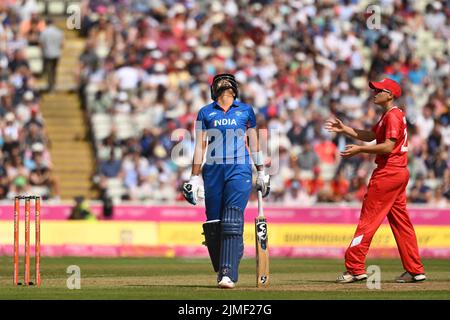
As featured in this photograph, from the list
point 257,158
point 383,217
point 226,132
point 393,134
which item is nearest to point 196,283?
point 257,158

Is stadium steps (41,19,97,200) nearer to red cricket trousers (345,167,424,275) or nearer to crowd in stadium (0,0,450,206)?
crowd in stadium (0,0,450,206)

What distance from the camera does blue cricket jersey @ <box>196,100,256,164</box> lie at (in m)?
14.7

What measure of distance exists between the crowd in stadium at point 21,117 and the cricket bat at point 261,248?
13.2 metres

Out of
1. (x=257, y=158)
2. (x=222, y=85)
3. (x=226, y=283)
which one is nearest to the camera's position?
(x=226, y=283)

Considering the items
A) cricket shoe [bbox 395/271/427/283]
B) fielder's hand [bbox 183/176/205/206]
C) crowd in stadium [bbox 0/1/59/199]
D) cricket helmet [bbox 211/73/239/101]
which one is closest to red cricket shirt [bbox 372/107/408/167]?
cricket shoe [bbox 395/271/427/283]

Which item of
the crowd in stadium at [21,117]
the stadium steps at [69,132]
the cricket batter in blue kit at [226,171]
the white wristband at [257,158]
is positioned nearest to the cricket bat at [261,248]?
the cricket batter in blue kit at [226,171]

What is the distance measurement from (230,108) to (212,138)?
1.30 feet

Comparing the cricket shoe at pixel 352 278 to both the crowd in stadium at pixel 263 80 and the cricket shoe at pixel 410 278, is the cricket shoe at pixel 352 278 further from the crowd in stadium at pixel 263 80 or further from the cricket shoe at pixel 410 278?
the crowd in stadium at pixel 263 80

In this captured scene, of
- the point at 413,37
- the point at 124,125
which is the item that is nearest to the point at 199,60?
the point at 124,125

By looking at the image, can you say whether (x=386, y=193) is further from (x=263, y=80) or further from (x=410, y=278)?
(x=263, y=80)

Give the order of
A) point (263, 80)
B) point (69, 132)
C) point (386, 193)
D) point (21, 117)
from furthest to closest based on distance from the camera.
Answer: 1. point (263, 80)
2. point (69, 132)
3. point (21, 117)
4. point (386, 193)

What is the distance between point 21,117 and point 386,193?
50.2ft

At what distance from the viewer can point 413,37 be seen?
3381cm

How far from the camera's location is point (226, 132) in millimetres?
14680
